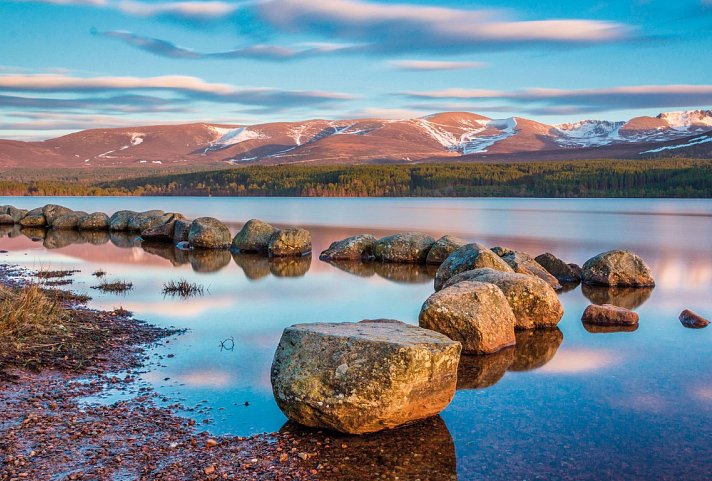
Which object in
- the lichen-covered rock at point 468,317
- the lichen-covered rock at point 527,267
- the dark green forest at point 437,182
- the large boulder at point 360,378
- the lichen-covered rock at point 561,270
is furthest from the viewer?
the dark green forest at point 437,182

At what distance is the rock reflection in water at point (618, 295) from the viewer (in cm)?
1491

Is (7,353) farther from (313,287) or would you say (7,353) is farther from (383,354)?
(313,287)

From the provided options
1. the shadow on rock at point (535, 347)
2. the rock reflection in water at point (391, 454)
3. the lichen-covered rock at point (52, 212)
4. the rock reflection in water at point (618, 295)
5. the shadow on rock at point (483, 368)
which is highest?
the lichen-covered rock at point (52, 212)

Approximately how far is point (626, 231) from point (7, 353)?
35494mm

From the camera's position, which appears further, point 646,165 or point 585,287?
point 646,165

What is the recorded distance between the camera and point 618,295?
1588cm

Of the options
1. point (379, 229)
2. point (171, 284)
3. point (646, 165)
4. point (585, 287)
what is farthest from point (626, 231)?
point (646, 165)

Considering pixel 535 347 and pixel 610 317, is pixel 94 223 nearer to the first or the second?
pixel 610 317

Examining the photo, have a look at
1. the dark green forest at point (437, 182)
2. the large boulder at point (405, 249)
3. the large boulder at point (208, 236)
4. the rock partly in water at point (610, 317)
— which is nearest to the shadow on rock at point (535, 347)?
the rock partly in water at point (610, 317)

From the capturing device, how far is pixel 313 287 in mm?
16766

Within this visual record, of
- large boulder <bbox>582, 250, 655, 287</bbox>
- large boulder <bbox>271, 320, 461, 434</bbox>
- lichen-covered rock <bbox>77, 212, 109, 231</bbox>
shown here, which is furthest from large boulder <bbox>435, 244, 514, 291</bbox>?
lichen-covered rock <bbox>77, 212, 109, 231</bbox>

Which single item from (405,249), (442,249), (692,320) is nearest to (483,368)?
(692,320)

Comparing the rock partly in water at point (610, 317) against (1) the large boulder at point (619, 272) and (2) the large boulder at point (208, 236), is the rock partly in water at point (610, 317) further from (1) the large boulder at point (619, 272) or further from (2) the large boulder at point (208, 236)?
(2) the large boulder at point (208, 236)

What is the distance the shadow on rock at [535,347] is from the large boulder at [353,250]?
1158 centimetres
